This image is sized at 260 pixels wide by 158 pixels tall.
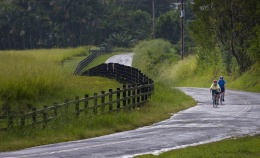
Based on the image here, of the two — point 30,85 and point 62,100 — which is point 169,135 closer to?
point 62,100

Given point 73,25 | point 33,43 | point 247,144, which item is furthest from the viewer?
point 73,25

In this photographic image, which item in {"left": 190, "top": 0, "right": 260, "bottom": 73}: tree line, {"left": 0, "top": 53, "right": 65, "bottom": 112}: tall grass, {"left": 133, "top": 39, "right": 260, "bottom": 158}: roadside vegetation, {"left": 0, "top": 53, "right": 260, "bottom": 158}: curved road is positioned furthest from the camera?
{"left": 190, "top": 0, "right": 260, "bottom": 73}: tree line

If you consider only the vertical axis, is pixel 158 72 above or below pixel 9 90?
below

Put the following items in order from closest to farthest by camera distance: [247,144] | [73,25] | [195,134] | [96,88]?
[247,144], [195,134], [96,88], [73,25]

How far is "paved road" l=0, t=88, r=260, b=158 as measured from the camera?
62.6 feet

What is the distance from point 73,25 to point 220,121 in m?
97.3

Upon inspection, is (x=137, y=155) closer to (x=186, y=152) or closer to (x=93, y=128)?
(x=186, y=152)

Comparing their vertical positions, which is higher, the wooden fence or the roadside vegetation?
the wooden fence

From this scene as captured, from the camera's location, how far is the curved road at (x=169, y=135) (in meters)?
19.1

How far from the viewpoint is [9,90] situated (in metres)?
29.4

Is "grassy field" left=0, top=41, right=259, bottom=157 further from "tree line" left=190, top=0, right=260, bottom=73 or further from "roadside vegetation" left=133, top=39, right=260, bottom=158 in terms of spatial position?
"tree line" left=190, top=0, right=260, bottom=73

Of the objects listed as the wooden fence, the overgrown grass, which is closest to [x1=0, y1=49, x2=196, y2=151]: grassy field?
the wooden fence

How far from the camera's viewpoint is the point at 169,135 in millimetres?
23547

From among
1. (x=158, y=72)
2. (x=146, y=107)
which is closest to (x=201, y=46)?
(x=158, y=72)
